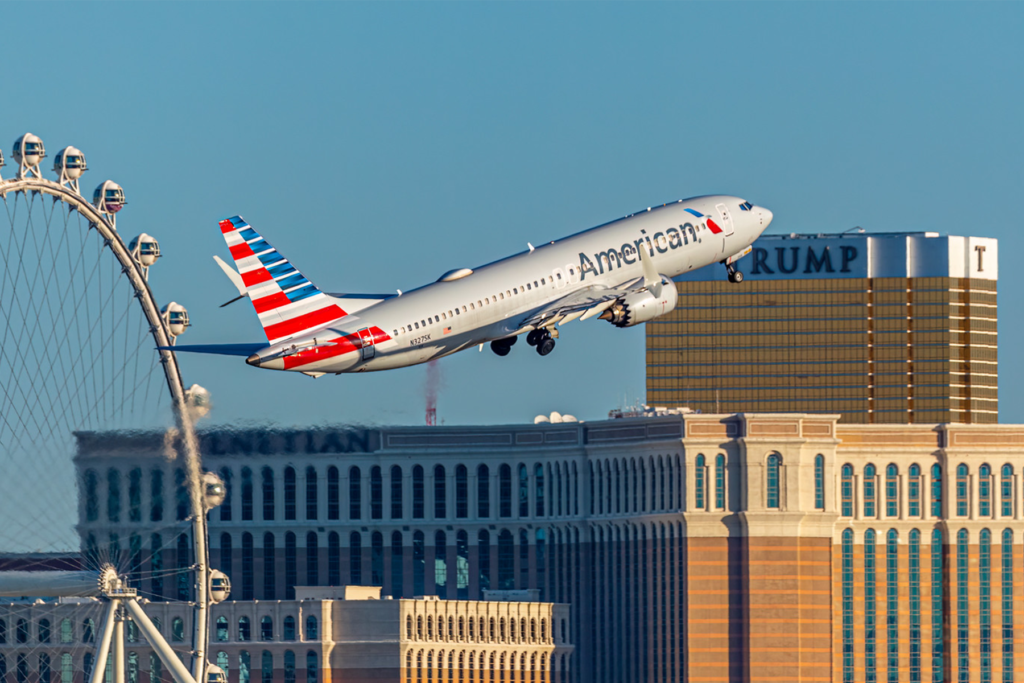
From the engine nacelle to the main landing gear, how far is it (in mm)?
5376

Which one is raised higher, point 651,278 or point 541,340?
point 651,278

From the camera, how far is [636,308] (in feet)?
633

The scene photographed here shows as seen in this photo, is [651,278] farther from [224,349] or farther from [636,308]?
[224,349]

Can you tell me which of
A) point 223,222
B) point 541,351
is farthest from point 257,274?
point 541,351

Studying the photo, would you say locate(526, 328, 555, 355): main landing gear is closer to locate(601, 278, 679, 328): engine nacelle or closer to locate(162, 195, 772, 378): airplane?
locate(162, 195, 772, 378): airplane

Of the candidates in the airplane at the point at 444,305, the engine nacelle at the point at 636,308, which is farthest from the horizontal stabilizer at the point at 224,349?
the engine nacelle at the point at 636,308

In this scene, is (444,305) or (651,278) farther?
(651,278)

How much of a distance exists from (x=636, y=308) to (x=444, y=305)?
1516cm

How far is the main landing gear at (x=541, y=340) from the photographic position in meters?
188

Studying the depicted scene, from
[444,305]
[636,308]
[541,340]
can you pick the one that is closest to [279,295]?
[444,305]

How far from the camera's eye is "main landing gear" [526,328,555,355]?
188 metres

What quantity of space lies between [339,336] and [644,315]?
23.6 meters

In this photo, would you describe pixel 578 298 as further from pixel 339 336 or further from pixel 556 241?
pixel 339 336

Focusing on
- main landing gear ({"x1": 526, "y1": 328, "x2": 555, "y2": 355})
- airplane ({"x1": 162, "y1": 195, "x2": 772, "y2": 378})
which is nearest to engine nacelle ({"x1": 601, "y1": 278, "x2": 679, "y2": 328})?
airplane ({"x1": 162, "y1": 195, "x2": 772, "y2": 378})
